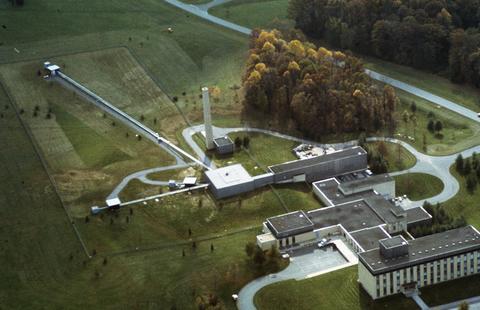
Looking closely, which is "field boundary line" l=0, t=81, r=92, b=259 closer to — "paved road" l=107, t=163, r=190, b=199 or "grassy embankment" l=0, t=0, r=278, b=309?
"grassy embankment" l=0, t=0, r=278, b=309

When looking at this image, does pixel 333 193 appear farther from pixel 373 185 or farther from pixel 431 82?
pixel 431 82

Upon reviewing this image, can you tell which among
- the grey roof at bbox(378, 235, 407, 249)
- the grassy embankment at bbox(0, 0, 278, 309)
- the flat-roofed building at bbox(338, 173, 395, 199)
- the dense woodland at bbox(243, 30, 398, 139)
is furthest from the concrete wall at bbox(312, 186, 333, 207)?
the grey roof at bbox(378, 235, 407, 249)

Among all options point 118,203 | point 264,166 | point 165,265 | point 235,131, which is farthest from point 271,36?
point 165,265

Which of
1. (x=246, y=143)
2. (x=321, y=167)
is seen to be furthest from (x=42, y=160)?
(x=321, y=167)

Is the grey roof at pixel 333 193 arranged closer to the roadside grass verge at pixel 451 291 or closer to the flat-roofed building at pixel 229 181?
the flat-roofed building at pixel 229 181

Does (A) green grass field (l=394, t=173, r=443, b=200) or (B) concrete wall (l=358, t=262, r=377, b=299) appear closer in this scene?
(B) concrete wall (l=358, t=262, r=377, b=299)

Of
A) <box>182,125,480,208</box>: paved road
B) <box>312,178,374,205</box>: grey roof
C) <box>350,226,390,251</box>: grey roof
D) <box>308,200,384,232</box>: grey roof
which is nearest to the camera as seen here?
<box>350,226,390,251</box>: grey roof
